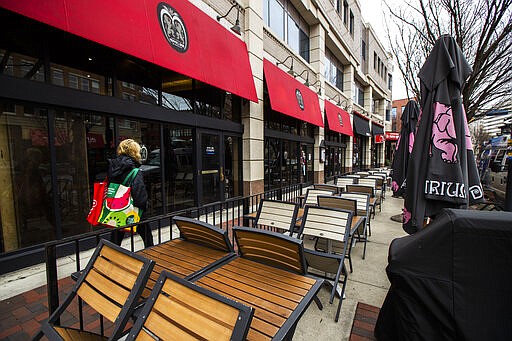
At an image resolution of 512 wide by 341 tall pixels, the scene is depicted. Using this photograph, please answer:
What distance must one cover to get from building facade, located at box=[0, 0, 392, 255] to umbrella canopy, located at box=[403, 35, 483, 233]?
14.1 ft

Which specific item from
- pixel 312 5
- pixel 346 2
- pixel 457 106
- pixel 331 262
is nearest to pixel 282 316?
pixel 331 262

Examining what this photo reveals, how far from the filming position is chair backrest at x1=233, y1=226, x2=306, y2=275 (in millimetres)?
2055

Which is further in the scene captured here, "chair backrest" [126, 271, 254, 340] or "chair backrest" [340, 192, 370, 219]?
"chair backrest" [340, 192, 370, 219]

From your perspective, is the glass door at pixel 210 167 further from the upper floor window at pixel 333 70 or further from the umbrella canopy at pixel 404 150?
the upper floor window at pixel 333 70

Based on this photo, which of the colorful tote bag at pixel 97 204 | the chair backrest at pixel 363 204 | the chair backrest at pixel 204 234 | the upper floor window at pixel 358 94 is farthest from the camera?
the upper floor window at pixel 358 94

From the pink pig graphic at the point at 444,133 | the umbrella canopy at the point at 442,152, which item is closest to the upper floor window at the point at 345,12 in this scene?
the umbrella canopy at the point at 442,152

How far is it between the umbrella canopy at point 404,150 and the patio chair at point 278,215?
2361mm

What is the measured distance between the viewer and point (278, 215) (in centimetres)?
397

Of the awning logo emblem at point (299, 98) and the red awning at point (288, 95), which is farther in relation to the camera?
the awning logo emblem at point (299, 98)

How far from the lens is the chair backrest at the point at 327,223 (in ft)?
10.8

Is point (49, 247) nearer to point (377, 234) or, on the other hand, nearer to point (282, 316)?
point (282, 316)

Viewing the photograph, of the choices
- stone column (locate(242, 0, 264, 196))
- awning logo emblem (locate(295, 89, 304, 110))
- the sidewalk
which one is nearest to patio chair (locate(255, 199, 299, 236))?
the sidewalk

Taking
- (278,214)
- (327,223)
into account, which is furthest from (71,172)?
(327,223)

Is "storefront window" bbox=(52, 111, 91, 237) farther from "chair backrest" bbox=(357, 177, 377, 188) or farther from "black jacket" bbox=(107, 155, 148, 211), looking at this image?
"chair backrest" bbox=(357, 177, 377, 188)
